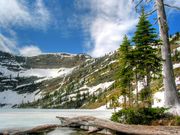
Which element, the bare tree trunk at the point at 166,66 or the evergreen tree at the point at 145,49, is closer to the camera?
the bare tree trunk at the point at 166,66

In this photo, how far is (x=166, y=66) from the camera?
892 inches

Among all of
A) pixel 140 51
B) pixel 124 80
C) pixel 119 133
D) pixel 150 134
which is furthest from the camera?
pixel 124 80

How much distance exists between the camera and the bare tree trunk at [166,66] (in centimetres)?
2184

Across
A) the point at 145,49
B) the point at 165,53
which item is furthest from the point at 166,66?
the point at 145,49

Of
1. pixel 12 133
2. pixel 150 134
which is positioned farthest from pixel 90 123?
pixel 150 134

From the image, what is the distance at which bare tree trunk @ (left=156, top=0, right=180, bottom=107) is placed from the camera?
21.8 m

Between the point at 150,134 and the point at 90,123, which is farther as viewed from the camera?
the point at 90,123

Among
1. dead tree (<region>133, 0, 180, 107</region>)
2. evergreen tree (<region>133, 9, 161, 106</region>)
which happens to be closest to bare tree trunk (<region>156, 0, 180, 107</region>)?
dead tree (<region>133, 0, 180, 107</region>)

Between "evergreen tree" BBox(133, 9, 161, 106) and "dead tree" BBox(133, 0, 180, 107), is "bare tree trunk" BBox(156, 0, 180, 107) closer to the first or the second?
"dead tree" BBox(133, 0, 180, 107)

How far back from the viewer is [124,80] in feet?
236

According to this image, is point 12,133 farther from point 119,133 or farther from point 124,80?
point 124,80

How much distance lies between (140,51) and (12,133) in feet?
75.7

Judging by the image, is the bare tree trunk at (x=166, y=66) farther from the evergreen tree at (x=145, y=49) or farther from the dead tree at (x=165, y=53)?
the evergreen tree at (x=145, y=49)

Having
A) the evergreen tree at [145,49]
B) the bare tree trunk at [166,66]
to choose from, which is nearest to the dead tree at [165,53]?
the bare tree trunk at [166,66]
